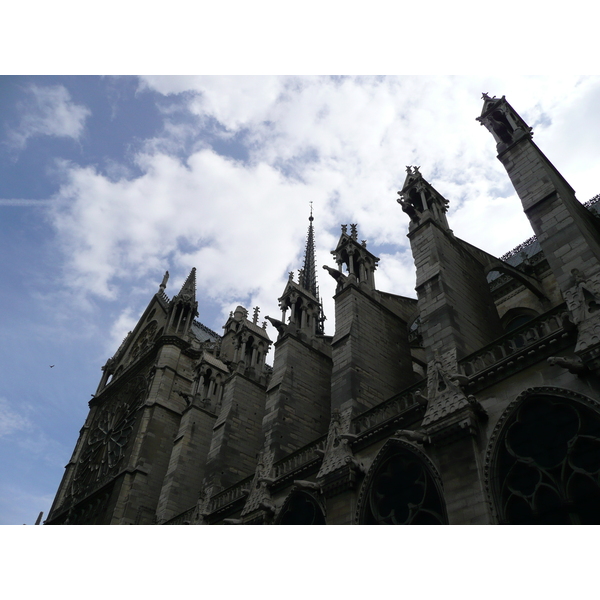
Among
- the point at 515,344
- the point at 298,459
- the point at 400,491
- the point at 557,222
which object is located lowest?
the point at 400,491

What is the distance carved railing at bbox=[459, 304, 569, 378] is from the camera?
10.0 m

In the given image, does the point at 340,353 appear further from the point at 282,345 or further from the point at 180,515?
the point at 180,515

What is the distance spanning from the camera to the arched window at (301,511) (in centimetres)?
1317

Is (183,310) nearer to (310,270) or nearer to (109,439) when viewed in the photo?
(109,439)

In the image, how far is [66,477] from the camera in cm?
3241

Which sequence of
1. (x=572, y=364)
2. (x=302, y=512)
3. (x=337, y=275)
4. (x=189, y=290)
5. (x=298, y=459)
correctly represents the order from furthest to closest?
(x=189, y=290) → (x=337, y=275) → (x=298, y=459) → (x=302, y=512) → (x=572, y=364)

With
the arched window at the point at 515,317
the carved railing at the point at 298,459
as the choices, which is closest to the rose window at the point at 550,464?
the carved railing at the point at 298,459

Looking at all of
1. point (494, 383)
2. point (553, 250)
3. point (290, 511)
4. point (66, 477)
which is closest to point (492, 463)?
point (494, 383)

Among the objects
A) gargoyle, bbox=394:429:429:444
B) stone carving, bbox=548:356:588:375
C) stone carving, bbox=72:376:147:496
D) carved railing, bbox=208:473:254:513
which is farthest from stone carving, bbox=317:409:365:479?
stone carving, bbox=72:376:147:496

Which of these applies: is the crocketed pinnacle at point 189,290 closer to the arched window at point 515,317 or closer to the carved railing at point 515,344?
the arched window at point 515,317

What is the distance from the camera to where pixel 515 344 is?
10.8 metres

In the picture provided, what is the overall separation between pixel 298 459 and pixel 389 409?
142 inches

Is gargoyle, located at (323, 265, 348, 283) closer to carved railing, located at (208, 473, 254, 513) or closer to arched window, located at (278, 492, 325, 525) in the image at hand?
carved railing, located at (208, 473, 254, 513)

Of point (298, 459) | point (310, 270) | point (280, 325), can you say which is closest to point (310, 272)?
point (310, 270)
